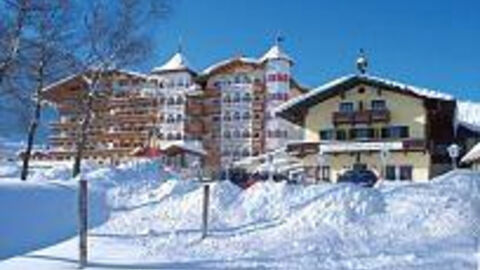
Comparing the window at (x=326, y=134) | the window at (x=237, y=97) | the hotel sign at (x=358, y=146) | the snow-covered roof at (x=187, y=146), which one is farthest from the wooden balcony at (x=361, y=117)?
the window at (x=237, y=97)

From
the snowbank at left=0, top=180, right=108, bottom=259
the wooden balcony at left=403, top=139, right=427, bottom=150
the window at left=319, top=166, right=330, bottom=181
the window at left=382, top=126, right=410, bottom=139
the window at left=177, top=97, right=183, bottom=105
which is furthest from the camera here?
the window at left=177, top=97, right=183, bottom=105

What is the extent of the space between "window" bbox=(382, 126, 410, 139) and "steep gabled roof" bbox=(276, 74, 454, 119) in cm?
326

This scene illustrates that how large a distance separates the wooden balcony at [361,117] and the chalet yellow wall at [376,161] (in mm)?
2607

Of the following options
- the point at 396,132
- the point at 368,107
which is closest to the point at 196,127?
the point at 368,107

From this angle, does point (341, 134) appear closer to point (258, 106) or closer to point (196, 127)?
point (258, 106)

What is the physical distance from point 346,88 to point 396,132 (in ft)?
17.1

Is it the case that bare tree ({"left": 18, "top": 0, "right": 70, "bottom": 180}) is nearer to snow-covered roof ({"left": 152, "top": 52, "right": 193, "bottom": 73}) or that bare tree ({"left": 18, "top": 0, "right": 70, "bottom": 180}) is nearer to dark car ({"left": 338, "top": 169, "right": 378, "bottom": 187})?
dark car ({"left": 338, "top": 169, "right": 378, "bottom": 187})

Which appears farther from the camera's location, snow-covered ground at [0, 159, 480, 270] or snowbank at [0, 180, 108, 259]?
snowbank at [0, 180, 108, 259]

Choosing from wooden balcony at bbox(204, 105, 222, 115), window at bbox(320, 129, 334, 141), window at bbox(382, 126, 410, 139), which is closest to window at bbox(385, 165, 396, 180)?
window at bbox(382, 126, 410, 139)

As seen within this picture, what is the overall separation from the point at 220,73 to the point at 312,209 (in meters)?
88.0

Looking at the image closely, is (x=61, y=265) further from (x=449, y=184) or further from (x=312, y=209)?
(x=449, y=184)

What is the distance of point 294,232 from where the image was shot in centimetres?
1638

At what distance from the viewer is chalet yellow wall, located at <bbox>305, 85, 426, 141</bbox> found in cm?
6675

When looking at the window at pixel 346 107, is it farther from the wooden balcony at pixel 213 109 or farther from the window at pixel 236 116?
the wooden balcony at pixel 213 109
